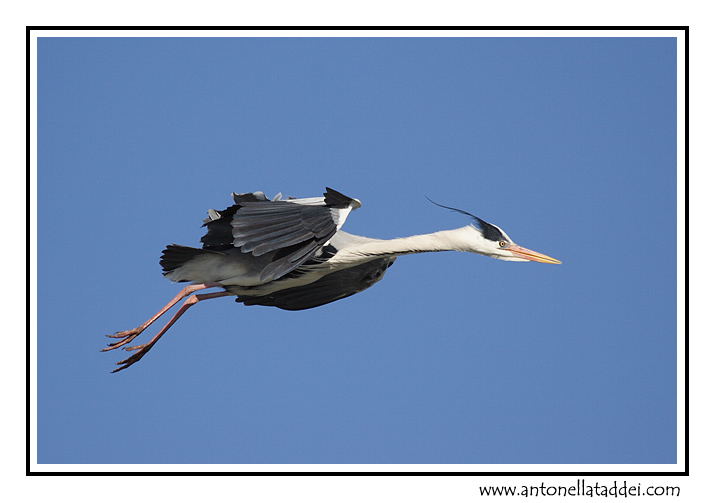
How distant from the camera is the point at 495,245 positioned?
9625 millimetres

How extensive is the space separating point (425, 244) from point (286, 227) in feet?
4.50

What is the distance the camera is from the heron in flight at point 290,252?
9.02 meters

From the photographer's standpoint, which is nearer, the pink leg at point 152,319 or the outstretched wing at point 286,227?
the outstretched wing at point 286,227

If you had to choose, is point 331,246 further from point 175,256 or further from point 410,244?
point 175,256

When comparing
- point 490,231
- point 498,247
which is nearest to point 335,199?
point 490,231

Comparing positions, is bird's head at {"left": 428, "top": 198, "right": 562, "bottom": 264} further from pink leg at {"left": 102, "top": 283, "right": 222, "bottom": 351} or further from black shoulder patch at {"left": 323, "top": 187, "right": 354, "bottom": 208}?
pink leg at {"left": 102, "top": 283, "right": 222, "bottom": 351}

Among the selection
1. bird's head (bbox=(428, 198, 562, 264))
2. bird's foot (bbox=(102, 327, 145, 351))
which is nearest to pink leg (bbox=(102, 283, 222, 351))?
bird's foot (bbox=(102, 327, 145, 351))

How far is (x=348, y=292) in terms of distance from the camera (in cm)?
A: 1044

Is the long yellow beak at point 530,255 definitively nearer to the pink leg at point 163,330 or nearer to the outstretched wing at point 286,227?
the outstretched wing at point 286,227

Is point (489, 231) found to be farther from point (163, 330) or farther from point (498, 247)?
point (163, 330)

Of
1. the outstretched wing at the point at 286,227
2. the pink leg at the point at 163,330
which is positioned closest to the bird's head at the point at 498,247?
the outstretched wing at the point at 286,227

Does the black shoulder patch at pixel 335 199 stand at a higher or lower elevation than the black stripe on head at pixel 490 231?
higher

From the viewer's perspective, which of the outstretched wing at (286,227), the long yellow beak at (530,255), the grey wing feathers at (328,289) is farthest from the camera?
the grey wing feathers at (328,289)
